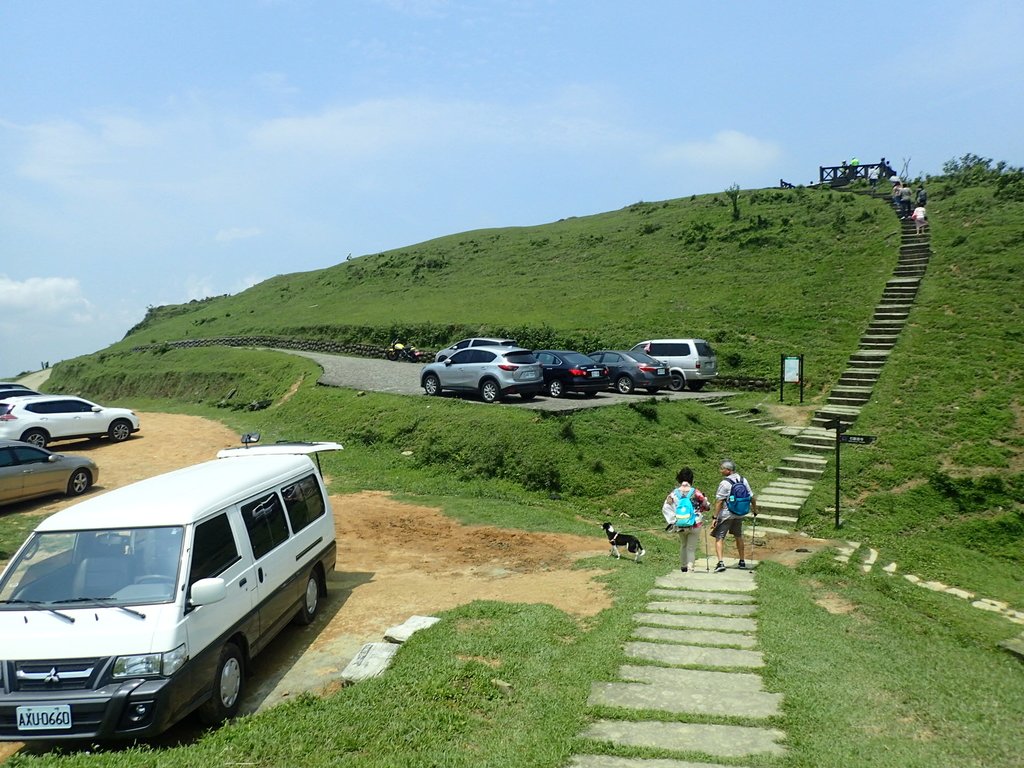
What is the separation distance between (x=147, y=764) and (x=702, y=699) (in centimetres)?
423

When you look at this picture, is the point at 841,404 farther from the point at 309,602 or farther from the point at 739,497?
the point at 309,602

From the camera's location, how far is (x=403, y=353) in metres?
37.3

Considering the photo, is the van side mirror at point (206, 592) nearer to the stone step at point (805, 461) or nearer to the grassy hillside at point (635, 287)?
the stone step at point (805, 461)

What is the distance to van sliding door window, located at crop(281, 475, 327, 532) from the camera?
9133mm

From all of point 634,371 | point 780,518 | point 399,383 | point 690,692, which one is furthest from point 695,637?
point 399,383

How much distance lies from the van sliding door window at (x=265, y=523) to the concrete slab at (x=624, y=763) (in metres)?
4.29

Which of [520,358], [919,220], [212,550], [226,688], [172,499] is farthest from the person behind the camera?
[919,220]

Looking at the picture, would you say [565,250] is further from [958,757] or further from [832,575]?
[958,757]

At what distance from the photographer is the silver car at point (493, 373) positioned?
21.9 meters

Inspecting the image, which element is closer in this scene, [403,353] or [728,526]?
[728,526]

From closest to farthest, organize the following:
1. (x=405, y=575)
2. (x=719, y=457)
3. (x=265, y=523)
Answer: (x=265, y=523) → (x=405, y=575) → (x=719, y=457)

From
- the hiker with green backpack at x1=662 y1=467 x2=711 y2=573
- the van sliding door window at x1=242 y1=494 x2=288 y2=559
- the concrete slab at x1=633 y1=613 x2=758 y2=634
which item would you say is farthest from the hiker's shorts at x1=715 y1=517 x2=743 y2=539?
the van sliding door window at x1=242 y1=494 x2=288 y2=559

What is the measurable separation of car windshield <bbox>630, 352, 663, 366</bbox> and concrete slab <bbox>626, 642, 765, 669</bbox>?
59.1 feet

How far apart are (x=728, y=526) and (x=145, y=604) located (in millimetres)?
8174
